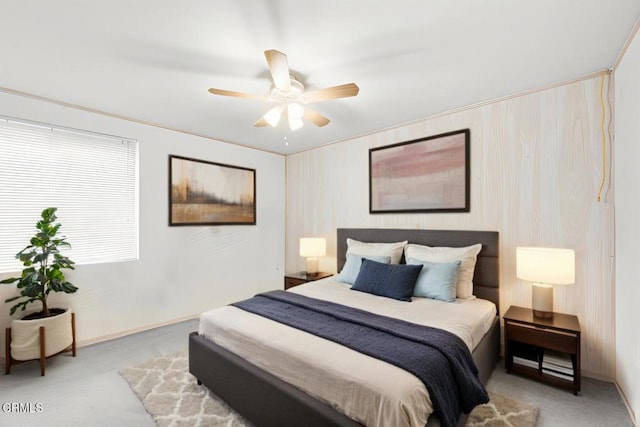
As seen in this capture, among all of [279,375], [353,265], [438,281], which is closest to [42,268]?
[279,375]

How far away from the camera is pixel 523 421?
74.1 inches

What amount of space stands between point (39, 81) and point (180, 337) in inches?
109

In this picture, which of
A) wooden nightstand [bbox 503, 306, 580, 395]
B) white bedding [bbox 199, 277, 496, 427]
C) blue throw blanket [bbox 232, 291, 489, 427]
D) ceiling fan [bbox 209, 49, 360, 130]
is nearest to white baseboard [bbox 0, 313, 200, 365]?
white bedding [bbox 199, 277, 496, 427]

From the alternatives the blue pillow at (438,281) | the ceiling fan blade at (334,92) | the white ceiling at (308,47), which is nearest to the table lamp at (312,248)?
the blue pillow at (438,281)

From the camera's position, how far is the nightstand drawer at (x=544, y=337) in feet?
7.08

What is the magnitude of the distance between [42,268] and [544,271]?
14.1 feet

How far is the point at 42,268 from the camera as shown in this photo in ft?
8.50

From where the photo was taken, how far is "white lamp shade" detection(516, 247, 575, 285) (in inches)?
88.4

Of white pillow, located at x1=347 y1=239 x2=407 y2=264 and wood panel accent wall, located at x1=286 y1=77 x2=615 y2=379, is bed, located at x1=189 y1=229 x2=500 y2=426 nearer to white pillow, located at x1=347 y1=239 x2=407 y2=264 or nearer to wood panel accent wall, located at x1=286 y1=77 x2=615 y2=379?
wood panel accent wall, located at x1=286 y1=77 x2=615 y2=379

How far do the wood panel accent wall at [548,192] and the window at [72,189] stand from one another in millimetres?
3323

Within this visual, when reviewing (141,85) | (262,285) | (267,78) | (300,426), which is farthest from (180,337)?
(267,78)

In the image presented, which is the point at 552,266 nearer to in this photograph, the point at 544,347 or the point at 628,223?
the point at 628,223

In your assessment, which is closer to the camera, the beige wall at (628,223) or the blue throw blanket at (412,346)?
the blue throw blanket at (412,346)

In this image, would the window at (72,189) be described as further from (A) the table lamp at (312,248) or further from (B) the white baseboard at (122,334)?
(A) the table lamp at (312,248)
